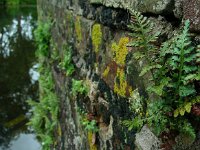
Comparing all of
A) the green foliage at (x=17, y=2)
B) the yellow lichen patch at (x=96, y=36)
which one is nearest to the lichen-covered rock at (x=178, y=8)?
the yellow lichen patch at (x=96, y=36)

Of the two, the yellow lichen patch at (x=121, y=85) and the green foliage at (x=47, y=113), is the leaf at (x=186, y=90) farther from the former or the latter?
the green foliage at (x=47, y=113)

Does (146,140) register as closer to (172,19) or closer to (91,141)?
(172,19)

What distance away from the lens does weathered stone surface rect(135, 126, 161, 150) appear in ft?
6.87

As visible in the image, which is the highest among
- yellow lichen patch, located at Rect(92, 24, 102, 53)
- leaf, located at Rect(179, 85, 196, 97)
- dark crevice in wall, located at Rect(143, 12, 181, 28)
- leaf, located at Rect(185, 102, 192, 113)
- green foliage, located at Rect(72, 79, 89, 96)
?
dark crevice in wall, located at Rect(143, 12, 181, 28)

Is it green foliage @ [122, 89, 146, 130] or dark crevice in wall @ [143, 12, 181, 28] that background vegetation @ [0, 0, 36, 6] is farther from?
dark crevice in wall @ [143, 12, 181, 28]

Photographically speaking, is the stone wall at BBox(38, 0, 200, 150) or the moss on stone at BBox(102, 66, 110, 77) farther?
the moss on stone at BBox(102, 66, 110, 77)

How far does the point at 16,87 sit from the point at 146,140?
12.8m

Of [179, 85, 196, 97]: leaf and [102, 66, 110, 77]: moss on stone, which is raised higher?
[179, 85, 196, 97]: leaf

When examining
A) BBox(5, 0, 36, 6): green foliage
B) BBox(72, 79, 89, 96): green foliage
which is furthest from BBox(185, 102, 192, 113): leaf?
BBox(5, 0, 36, 6): green foliage

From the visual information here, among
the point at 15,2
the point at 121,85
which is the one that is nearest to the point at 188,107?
the point at 121,85

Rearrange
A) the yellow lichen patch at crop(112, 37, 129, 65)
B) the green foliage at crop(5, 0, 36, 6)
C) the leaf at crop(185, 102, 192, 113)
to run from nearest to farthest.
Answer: the leaf at crop(185, 102, 192, 113), the yellow lichen patch at crop(112, 37, 129, 65), the green foliage at crop(5, 0, 36, 6)

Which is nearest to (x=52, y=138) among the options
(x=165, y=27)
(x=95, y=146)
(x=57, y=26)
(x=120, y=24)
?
(x=57, y=26)

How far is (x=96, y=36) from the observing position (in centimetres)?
326

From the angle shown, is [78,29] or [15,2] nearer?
[78,29]
